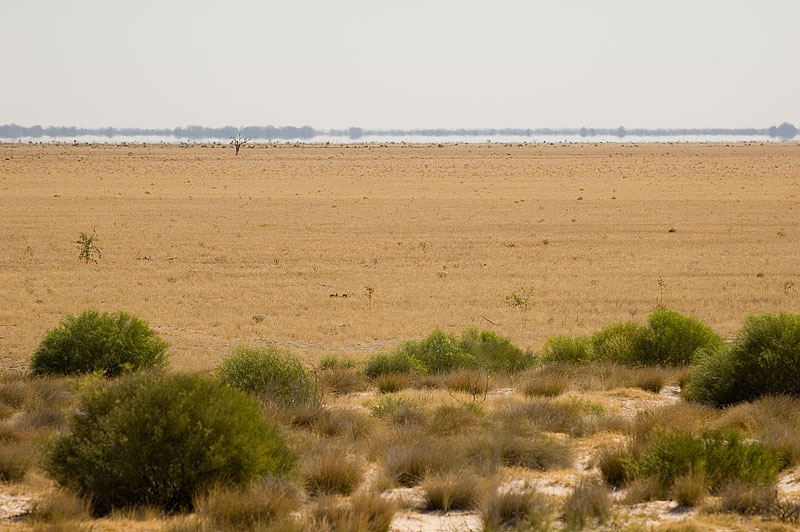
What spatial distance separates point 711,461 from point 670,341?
730cm

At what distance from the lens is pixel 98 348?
13.8 metres

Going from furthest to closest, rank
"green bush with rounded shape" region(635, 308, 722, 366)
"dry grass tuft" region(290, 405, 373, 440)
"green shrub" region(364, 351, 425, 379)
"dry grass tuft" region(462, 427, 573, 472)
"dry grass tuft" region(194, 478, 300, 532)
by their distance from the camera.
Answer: "green bush with rounded shape" region(635, 308, 722, 366) → "green shrub" region(364, 351, 425, 379) → "dry grass tuft" region(290, 405, 373, 440) → "dry grass tuft" region(462, 427, 573, 472) → "dry grass tuft" region(194, 478, 300, 532)

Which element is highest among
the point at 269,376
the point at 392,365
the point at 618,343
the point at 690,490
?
the point at 690,490

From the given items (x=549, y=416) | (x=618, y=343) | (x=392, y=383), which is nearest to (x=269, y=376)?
(x=392, y=383)

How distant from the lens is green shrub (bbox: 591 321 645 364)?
1513 centimetres

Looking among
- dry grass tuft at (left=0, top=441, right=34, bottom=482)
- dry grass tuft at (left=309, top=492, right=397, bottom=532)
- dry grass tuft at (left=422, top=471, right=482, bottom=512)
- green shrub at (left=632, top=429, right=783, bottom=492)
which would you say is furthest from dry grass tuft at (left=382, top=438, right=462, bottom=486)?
dry grass tuft at (left=0, top=441, right=34, bottom=482)

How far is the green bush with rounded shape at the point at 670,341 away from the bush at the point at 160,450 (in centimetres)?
883

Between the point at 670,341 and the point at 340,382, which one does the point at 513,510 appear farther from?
the point at 670,341

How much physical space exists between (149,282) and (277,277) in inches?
137

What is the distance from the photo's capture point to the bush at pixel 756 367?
1127cm

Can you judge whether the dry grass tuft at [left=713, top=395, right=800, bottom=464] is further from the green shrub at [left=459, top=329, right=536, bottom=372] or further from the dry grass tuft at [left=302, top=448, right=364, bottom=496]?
the green shrub at [left=459, top=329, right=536, bottom=372]

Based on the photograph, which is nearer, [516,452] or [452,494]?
[452,494]

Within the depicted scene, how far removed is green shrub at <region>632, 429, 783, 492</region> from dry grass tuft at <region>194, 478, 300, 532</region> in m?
3.10

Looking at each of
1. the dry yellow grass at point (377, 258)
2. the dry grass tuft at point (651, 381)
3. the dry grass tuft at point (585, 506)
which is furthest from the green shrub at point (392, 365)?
the dry grass tuft at point (585, 506)
